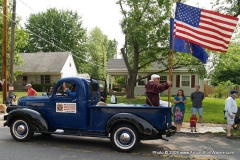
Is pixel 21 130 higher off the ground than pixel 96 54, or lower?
lower

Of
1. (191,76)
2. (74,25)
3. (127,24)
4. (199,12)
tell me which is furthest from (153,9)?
(74,25)

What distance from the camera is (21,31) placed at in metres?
27.6

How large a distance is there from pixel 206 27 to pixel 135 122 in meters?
3.51

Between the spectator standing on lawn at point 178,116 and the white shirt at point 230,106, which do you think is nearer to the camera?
the white shirt at point 230,106

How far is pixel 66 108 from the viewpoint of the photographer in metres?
7.14

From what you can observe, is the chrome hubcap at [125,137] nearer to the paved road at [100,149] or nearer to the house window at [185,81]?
the paved road at [100,149]

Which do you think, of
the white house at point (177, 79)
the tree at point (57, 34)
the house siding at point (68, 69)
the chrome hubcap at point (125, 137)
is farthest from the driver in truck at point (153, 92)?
the tree at point (57, 34)

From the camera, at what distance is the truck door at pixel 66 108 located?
278 inches

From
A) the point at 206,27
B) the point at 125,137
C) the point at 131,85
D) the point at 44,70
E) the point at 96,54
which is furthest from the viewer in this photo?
the point at 96,54

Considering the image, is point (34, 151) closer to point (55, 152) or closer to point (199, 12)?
point (55, 152)

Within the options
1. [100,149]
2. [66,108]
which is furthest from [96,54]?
[100,149]

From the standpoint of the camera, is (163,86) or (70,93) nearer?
(163,86)

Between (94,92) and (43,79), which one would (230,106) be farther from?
(43,79)

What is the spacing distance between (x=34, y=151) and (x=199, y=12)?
591 cm
